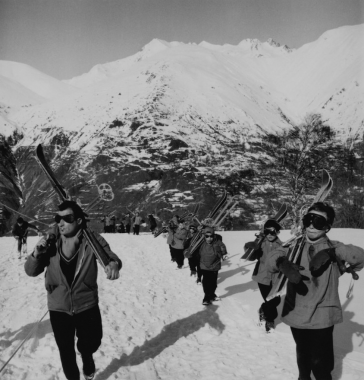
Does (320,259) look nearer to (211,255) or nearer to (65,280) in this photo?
(65,280)

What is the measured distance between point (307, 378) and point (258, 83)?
13957 centimetres

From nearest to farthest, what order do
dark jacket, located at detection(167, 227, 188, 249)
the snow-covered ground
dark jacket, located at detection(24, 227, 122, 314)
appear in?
Result: dark jacket, located at detection(24, 227, 122, 314) < the snow-covered ground < dark jacket, located at detection(167, 227, 188, 249)

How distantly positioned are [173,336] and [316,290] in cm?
274

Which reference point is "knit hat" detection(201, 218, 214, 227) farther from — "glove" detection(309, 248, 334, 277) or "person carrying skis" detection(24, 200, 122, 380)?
"glove" detection(309, 248, 334, 277)

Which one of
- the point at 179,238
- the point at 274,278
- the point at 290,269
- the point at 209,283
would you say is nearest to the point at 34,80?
the point at 179,238

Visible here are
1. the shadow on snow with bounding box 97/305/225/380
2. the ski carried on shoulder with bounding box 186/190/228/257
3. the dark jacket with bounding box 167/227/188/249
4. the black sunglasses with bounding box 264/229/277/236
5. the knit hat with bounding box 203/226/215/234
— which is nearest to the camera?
the shadow on snow with bounding box 97/305/225/380

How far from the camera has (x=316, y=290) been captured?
301 centimetres

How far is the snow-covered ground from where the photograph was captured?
392 cm

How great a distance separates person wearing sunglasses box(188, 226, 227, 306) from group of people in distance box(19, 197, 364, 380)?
3146 mm


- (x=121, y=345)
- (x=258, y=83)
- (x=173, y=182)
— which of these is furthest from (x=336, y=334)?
(x=258, y=83)

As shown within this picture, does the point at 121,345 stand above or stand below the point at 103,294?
above

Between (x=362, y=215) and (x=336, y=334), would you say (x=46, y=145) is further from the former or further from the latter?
(x=336, y=334)

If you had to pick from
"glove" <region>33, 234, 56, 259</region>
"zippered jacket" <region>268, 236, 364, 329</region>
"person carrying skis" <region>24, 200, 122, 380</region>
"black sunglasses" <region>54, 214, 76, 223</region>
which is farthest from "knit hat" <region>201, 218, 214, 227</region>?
"glove" <region>33, 234, 56, 259</region>

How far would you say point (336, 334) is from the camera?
4719 millimetres
